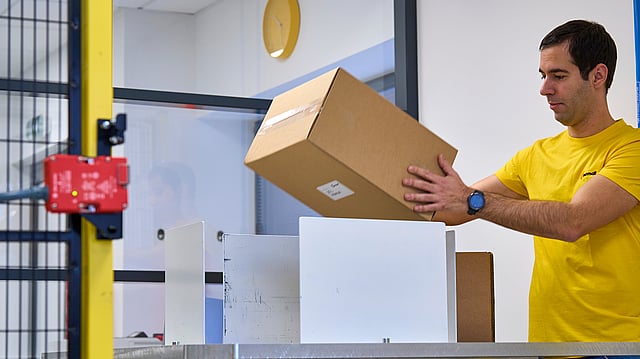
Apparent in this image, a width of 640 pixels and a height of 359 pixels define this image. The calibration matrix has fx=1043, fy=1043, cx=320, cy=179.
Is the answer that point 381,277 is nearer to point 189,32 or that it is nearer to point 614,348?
point 614,348

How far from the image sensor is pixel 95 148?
1.32 m

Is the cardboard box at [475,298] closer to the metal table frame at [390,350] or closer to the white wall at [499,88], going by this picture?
the metal table frame at [390,350]

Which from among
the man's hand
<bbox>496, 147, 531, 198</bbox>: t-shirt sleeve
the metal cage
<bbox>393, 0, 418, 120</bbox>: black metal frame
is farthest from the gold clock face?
the metal cage

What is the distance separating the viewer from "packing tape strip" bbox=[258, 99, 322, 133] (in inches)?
83.8

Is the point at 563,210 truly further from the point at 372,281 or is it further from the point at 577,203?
the point at 372,281

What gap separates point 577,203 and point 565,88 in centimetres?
35

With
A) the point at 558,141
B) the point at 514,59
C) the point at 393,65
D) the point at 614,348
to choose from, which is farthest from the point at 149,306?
the point at 614,348

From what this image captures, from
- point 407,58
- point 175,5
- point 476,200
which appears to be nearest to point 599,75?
point 476,200

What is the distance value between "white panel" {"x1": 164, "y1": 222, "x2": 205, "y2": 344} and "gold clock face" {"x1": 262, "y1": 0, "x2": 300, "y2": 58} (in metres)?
2.09

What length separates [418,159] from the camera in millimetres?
2197

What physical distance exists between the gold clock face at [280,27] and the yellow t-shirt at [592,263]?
7.18 ft

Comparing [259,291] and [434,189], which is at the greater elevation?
[434,189]

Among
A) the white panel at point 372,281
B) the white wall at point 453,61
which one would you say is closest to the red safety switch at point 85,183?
the white panel at point 372,281

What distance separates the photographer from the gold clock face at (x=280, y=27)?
4562mm
